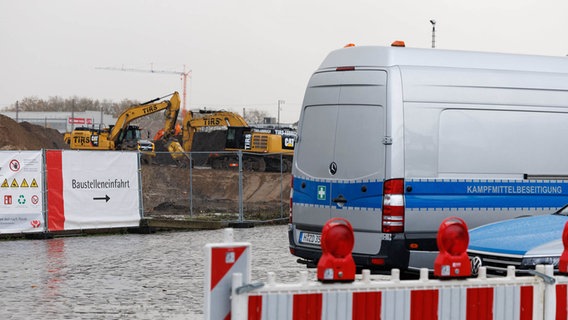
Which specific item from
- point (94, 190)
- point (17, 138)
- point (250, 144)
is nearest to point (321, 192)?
point (94, 190)

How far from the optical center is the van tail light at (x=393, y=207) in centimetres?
1091

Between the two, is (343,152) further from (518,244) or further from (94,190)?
(94,190)

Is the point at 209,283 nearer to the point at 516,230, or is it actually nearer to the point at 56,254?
the point at 516,230

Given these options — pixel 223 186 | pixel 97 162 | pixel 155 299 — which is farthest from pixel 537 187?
pixel 223 186

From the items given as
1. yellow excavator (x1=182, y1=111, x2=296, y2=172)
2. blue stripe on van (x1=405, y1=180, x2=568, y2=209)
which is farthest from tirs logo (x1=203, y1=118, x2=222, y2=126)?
blue stripe on van (x1=405, y1=180, x2=568, y2=209)

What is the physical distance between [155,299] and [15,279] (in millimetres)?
3020

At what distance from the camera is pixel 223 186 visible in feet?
139

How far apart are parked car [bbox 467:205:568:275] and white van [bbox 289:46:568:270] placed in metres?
1.03

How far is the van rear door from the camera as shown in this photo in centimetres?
1107

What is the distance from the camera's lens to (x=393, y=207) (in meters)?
10.9

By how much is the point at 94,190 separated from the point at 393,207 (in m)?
11.6

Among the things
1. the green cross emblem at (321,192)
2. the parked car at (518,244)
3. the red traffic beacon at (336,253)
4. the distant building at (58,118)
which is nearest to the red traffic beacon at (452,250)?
the red traffic beacon at (336,253)

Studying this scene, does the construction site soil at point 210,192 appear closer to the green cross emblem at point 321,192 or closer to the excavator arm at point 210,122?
the excavator arm at point 210,122

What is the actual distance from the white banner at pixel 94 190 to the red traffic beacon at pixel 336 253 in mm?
15724
